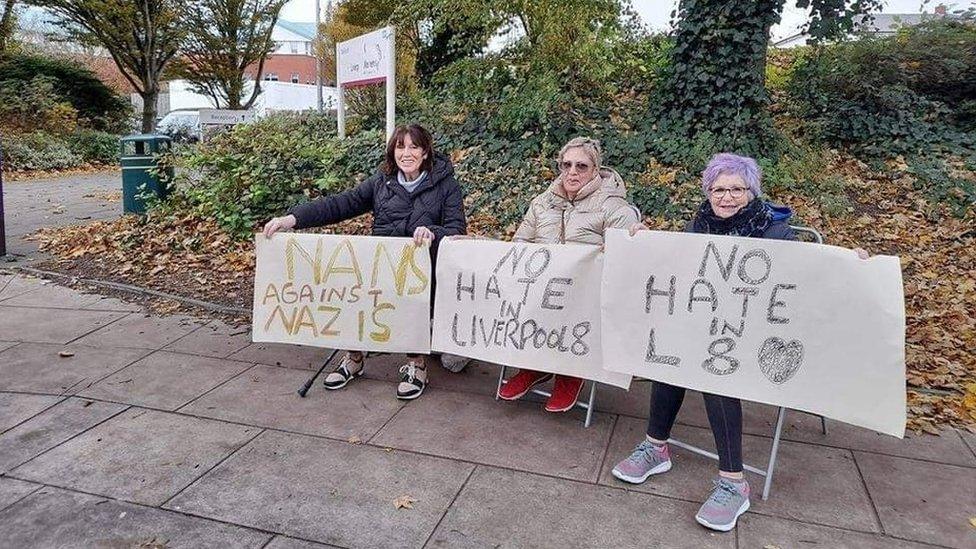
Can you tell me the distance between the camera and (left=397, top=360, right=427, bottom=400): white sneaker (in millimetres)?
3965

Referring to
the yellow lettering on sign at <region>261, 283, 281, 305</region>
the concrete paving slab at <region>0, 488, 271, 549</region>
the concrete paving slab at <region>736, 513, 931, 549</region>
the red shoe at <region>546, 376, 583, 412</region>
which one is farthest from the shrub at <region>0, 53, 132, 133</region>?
the concrete paving slab at <region>736, 513, 931, 549</region>

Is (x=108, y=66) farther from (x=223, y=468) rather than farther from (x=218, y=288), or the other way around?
Answer: (x=223, y=468)

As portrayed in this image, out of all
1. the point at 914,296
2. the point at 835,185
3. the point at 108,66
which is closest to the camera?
the point at 914,296

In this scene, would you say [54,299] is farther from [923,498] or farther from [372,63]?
[923,498]

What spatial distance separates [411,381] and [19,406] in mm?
2188

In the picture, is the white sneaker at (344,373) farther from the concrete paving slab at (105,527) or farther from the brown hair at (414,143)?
the concrete paving slab at (105,527)

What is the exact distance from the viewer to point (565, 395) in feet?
12.2

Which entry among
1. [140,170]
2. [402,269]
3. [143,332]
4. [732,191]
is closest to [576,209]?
[732,191]

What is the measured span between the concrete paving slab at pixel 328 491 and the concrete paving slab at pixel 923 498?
1.82m

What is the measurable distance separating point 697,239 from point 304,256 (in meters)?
2.23

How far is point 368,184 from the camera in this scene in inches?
164

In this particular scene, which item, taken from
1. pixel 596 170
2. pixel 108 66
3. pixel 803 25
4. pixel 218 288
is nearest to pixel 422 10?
pixel 218 288

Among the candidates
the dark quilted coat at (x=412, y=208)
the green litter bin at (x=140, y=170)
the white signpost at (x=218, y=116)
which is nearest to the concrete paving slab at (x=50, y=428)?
the dark quilted coat at (x=412, y=208)

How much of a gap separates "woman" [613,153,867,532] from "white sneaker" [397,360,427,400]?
135cm
